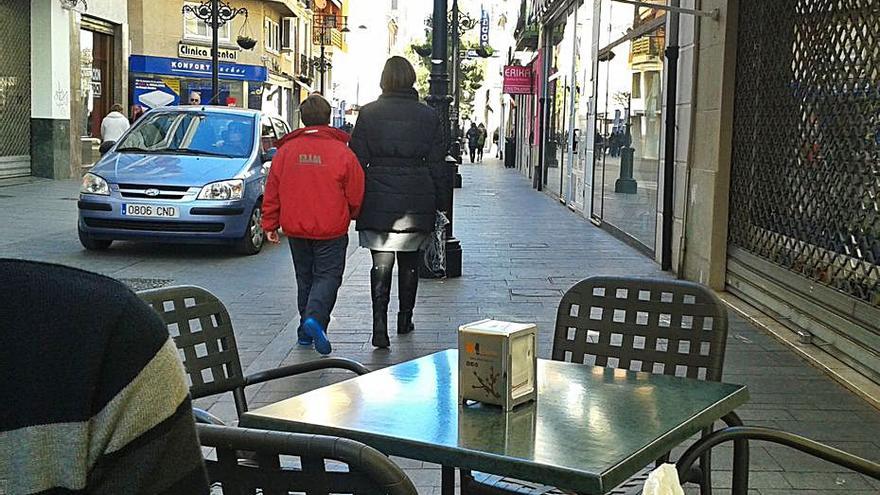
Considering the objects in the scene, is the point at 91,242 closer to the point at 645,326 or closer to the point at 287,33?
A: the point at 645,326

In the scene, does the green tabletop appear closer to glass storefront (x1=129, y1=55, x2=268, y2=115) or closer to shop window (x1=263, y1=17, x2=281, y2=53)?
glass storefront (x1=129, y1=55, x2=268, y2=115)

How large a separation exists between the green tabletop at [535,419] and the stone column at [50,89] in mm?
21690

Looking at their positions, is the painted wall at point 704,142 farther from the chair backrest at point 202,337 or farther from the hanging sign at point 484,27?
the hanging sign at point 484,27

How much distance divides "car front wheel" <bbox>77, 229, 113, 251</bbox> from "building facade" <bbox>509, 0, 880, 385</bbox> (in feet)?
20.4

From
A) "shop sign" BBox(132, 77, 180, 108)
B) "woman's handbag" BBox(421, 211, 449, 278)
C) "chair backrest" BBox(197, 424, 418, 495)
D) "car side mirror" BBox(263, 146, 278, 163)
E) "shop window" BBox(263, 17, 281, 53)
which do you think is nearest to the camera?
"chair backrest" BBox(197, 424, 418, 495)

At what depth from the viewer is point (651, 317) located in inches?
142

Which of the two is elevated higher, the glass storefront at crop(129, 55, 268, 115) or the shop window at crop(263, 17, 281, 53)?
the shop window at crop(263, 17, 281, 53)

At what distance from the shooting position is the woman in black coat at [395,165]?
23.6 feet

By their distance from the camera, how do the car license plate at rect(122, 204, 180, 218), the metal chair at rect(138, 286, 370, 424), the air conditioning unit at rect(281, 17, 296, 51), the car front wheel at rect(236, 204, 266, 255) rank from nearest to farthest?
1. the metal chair at rect(138, 286, 370, 424)
2. the car license plate at rect(122, 204, 180, 218)
3. the car front wheel at rect(236, 204, 266, 255)
4. the air conditioning unit at rect(281, 17, 296, 51)

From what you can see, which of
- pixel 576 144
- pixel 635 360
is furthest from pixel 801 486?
pixel 576 144

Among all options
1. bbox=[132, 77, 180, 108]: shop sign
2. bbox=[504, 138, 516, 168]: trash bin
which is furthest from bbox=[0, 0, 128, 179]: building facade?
bbox=[504, 138, 516, 168]: trash bin

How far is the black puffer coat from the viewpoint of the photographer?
7.19 meters

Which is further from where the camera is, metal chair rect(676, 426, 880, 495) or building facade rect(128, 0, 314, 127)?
building facade rect(128, 0, 314, 127)

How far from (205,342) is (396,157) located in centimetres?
399
